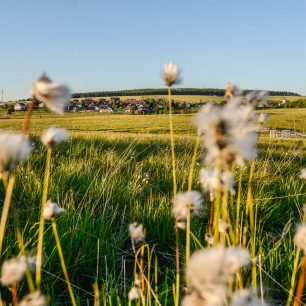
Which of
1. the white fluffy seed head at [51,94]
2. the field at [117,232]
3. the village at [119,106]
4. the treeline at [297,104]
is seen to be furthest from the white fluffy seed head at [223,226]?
the treeline at [297,104]

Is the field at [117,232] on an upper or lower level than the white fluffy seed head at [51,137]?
lower

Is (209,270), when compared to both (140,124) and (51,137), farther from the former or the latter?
(140,124)

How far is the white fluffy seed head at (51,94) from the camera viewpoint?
91cm

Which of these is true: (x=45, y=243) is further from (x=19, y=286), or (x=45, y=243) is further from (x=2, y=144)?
(x=2, y=144)

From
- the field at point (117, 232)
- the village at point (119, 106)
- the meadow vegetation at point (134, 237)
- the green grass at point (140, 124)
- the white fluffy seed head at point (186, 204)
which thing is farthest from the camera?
the village at point (119, 106)

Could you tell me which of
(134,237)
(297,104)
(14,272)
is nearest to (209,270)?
(14,272)

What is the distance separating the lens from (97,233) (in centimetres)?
332

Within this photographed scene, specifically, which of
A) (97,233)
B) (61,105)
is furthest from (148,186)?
(61,105)

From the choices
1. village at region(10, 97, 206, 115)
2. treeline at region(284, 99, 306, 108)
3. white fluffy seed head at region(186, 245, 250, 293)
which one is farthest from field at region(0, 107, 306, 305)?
treeline at region(284, 99, 306, 108)

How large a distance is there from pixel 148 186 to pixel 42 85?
13.7ft

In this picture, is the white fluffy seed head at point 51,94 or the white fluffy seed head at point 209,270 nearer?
the white fluffy seed head at point 209,270

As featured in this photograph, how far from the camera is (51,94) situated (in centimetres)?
92

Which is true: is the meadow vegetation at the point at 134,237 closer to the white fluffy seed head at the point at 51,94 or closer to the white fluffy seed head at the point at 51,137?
the white fluffy seed head at the point at 51,137

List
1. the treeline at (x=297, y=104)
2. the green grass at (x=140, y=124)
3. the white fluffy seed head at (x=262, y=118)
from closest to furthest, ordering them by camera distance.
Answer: the white fluffy seed head at (x=262, y=118) < the green grass at (x=140, y=124) < the treeline at (x=297, y=104)
